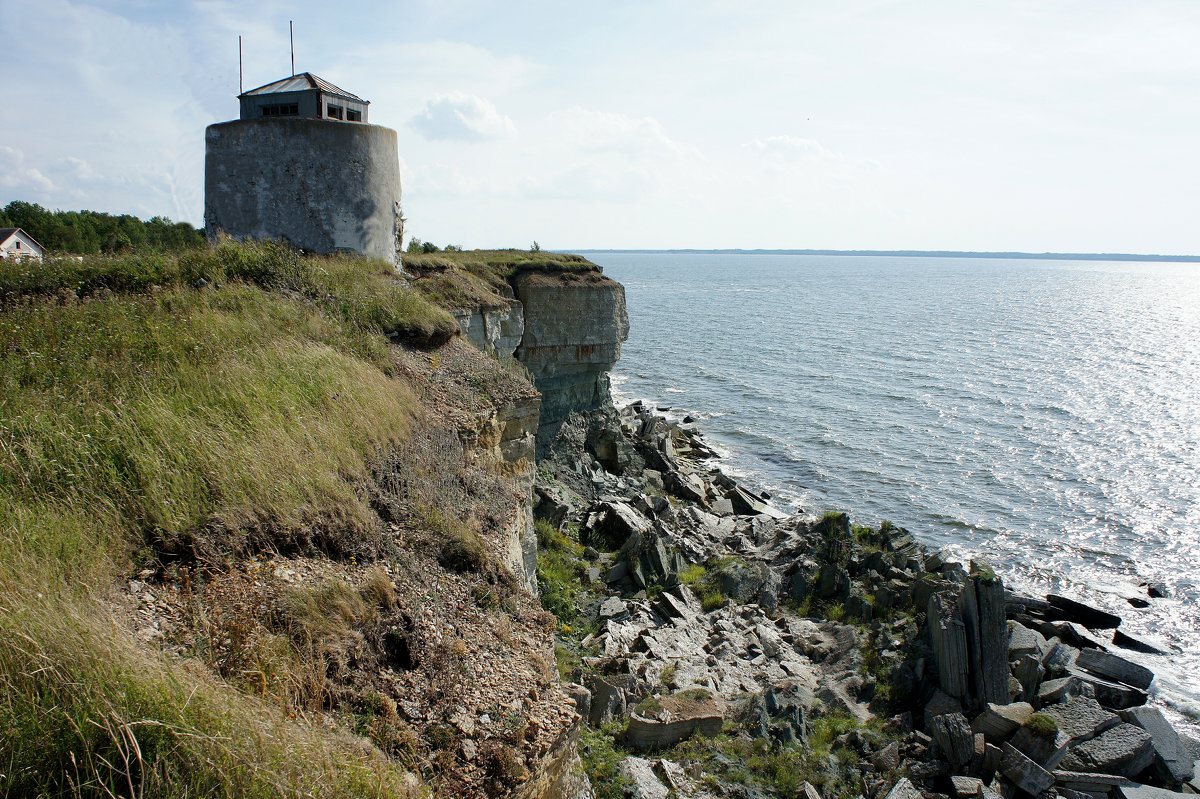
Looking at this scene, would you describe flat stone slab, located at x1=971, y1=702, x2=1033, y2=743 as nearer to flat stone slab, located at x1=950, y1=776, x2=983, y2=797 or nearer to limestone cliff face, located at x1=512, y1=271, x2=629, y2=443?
flat stone slab, located at x1=950, y1=776, x2=983, y2=797

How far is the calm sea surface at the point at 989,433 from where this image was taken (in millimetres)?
22422

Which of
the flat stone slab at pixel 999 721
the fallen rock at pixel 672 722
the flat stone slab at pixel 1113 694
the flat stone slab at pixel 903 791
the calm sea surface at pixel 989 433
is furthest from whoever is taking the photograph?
the calm sea surface at pixel 989 433

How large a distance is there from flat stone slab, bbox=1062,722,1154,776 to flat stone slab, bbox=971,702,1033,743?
803mm

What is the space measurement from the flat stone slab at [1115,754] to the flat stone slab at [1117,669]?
130 inches

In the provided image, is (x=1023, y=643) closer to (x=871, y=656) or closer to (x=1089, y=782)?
(x=871, y=656)

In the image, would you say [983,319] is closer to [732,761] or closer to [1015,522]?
[1015,522]

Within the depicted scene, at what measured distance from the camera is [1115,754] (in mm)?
12102

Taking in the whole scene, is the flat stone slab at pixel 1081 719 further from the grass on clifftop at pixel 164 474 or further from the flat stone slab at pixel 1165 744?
the grass on clifftop at pixel 164 474

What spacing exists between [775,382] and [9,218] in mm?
40625

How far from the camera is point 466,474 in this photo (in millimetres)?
9070

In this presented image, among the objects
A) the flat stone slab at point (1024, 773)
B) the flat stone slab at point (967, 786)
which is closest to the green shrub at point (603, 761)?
the flat stone slab at point (967, 786)

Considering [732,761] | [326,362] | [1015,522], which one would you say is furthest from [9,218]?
[1015,522]

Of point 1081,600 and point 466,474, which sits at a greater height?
point 466,474

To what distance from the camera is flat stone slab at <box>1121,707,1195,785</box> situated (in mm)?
12117
